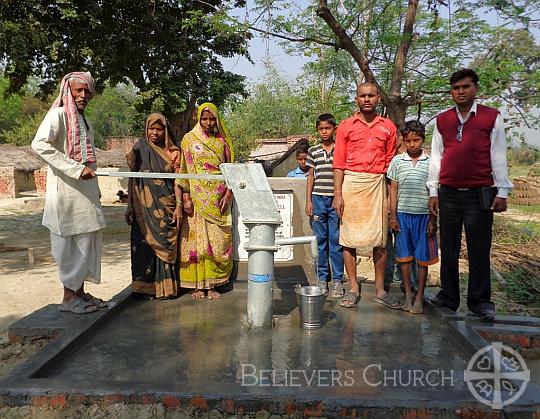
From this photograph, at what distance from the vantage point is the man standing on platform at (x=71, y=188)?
128 inches

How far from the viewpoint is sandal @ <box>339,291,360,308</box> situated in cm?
376

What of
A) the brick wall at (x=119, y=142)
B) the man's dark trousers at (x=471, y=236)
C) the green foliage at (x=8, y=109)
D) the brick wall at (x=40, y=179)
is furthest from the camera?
the green foliage at (x=8, y=109)

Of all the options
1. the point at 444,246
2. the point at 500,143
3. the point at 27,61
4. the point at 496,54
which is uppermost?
the point at 27,61

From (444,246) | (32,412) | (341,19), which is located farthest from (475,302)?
(341,19)

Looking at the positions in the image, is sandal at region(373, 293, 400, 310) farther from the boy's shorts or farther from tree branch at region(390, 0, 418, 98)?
tree branch at region(390, 0, 418, 98)

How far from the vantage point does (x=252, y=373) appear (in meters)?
2.59

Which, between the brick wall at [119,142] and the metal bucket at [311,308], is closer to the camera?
the metal bucket at [311,308]

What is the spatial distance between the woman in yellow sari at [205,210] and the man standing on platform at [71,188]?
78cm

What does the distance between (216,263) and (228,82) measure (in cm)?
885

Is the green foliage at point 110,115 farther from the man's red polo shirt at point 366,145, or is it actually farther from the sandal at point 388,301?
the sandal at point 388,301

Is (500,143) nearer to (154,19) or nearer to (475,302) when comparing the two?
(475,302)

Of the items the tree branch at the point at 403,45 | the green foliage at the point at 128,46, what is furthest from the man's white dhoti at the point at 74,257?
the green foliage at the point at 128,46

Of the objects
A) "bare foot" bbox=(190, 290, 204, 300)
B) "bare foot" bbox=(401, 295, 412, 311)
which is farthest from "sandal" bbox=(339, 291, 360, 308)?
"bare foot" bbox=(190, 290, 204, 300)

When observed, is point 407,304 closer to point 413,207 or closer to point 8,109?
point 413,207
